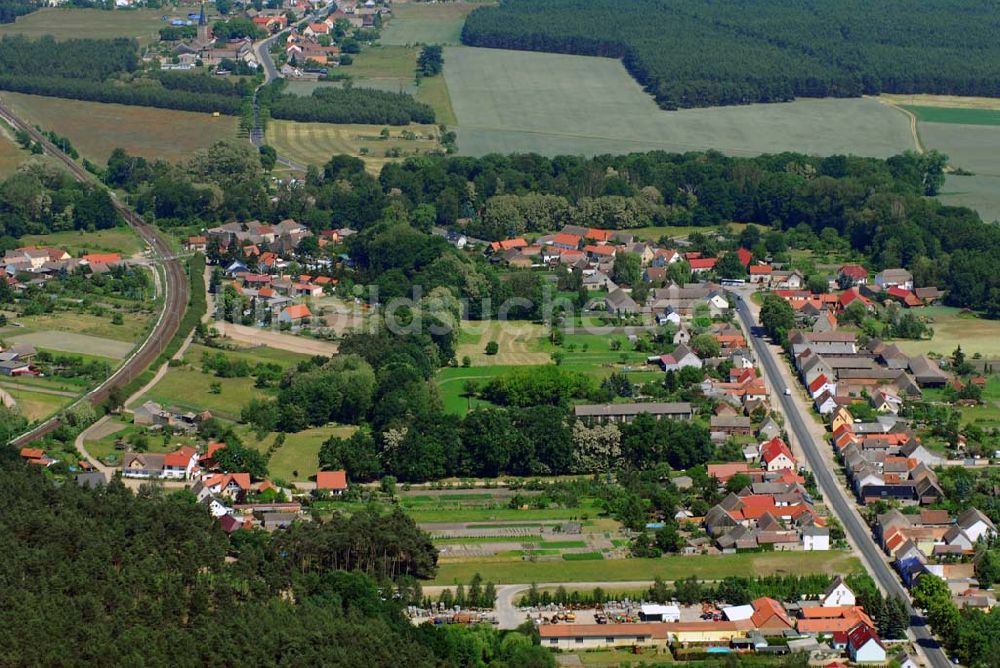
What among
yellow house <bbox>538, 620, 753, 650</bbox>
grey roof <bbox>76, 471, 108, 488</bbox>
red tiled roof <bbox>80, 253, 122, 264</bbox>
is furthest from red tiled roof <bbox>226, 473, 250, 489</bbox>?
red tiled roof <bbox>80, 253, 122, 264</bbox>

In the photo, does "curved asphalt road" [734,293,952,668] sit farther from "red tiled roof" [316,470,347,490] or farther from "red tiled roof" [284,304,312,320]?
"red tiled roof" [284,304,312,320]

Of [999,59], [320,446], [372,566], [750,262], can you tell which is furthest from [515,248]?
[999,59]

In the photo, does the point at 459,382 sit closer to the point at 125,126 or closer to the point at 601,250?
the point at 601,250

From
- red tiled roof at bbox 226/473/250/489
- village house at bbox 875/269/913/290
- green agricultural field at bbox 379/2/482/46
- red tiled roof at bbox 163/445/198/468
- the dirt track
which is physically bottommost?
green agricultural field at bbox 379/2/482/46

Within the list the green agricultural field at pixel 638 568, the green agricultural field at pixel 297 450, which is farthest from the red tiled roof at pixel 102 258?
the green agricultural field at pixel 638 568

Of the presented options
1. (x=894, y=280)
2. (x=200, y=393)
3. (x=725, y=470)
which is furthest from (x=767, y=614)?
(x=894, y=280)

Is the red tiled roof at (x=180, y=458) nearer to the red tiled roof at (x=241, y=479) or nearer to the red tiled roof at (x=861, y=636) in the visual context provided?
the red tiled roof at (x=241, y=479)
